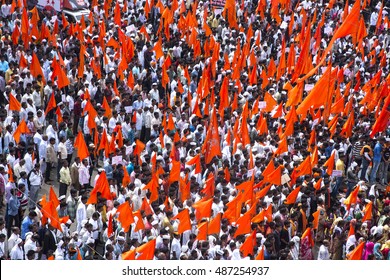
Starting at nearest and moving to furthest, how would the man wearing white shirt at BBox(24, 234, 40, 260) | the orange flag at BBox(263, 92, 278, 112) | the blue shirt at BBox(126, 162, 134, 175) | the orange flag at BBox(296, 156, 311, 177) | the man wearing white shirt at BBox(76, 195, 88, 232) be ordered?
the man wearing white shirt at BBox(24, 234, 40, 260)
the man wearing white shirt at BBox(76, 195, 88, 232)
the blue shirt at BBox(126, 162, 134, 175)
the orange flag at BBox(296, 156, 311, 177)
the orange flag at BBox(263, 92, 278, 112)

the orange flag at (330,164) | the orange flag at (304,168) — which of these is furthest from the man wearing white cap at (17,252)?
the orange flag at (330,164)

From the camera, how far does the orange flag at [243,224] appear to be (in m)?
21.4

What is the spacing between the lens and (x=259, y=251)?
20.8 metres

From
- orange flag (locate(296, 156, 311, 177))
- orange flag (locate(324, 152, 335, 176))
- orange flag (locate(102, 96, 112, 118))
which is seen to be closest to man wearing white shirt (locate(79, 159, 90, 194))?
orange flag (locate(102, 96, 112, 118))

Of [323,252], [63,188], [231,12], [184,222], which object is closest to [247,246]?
[184,222]

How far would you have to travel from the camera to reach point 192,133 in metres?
25.9

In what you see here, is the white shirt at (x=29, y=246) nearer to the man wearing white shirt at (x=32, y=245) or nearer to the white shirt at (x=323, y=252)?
the man wearing white shirt at (x=32, y=245)

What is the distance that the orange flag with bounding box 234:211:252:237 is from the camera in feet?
70.3

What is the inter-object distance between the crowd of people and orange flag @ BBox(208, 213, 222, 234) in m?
0.04

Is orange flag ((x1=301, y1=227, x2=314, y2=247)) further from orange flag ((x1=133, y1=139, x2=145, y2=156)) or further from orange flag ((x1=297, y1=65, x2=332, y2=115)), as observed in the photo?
orange flag ((x1=133, y1=139, x2=145, y2=156))

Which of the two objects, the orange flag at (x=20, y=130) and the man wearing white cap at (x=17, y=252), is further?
the orange flag at (x=20, y=130)

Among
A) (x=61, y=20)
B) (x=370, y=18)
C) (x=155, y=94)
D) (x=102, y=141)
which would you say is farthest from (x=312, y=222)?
(x=370, y=18)

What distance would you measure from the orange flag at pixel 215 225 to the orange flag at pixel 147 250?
1631mm

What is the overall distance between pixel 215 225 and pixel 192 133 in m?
4.79
